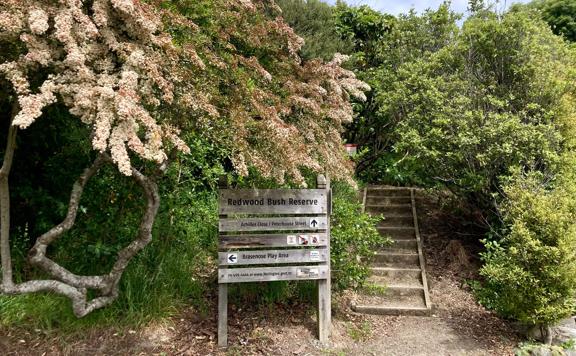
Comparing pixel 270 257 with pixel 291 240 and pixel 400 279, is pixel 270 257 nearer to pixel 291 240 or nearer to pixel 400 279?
pixel 291 240

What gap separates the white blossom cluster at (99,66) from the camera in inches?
93.0

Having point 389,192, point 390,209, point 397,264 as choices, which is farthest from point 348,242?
point 389,192

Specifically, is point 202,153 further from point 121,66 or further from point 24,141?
point 121,66

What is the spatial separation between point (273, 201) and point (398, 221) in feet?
11.5

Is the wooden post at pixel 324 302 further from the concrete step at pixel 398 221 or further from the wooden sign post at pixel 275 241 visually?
the concrete step at pixel 398 221

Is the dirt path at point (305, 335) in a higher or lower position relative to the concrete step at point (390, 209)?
lower

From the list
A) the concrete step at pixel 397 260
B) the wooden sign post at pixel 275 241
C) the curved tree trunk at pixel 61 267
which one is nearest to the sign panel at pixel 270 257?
the wooden sign post at pixel 275 241

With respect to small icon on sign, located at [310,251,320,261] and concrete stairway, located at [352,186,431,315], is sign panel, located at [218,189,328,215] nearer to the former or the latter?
small icon on sign, located at [310,251,320,261]

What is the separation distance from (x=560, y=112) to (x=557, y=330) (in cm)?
297

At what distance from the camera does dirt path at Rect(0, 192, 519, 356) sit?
343 centimetres

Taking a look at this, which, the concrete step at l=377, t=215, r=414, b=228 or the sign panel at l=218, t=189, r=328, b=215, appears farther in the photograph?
the concrete step at l=377, t=215, r=414, b=228

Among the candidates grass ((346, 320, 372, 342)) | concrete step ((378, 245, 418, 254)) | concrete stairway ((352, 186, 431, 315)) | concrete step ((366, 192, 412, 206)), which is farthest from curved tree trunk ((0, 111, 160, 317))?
concrete step ((366, 192, 412, 206))

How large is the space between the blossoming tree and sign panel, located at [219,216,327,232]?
0.52m

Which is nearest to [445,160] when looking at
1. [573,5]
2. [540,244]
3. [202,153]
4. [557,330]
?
[540,244]
